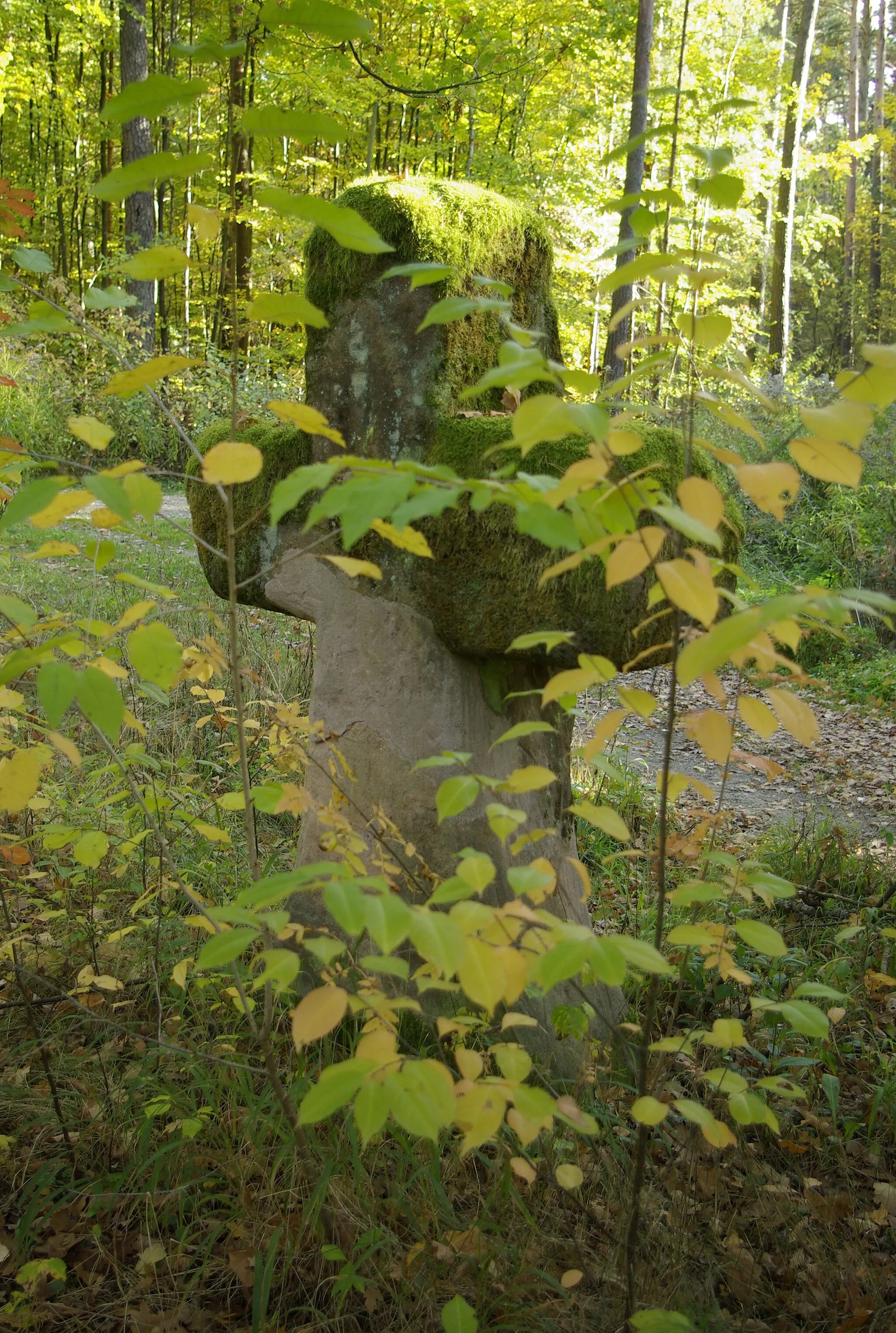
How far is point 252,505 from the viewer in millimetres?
2373

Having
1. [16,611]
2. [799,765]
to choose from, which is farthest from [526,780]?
[799,765]

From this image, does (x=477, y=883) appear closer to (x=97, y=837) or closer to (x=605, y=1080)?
(x=97, y=837)

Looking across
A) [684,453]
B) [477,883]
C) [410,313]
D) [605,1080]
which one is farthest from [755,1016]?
[410,313]

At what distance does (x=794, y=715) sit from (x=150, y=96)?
1087 millimetres

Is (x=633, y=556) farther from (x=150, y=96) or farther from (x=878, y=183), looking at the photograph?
(x=878, y=183)

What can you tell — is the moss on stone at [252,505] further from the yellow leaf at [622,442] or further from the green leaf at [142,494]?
the yellow leaf at [622,442]

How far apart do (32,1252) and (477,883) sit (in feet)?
4.21

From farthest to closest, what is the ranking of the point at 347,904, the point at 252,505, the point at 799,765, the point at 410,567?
the point at 799,765 → the point at 252,505 → the point at 410,567 → the point at 347,904

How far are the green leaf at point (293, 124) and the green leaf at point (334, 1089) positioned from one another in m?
1.10

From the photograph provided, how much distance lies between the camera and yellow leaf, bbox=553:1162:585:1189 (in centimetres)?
145

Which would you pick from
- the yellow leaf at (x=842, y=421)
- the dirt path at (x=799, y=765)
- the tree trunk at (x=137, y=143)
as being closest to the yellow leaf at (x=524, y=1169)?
the yellow leaf at (x=842, y=421)

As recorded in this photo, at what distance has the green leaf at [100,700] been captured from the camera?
1.08m

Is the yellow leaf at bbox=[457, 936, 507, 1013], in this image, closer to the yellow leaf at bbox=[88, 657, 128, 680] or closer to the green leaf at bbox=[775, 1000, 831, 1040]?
the green leaf at bbox=[775, 1000, 831, 1040]

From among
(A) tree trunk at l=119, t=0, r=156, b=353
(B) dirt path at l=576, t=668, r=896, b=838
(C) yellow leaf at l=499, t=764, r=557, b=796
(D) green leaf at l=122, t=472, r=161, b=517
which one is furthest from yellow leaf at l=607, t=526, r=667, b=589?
(A) tree trunk at l=119, t=0, r=156, b=353
